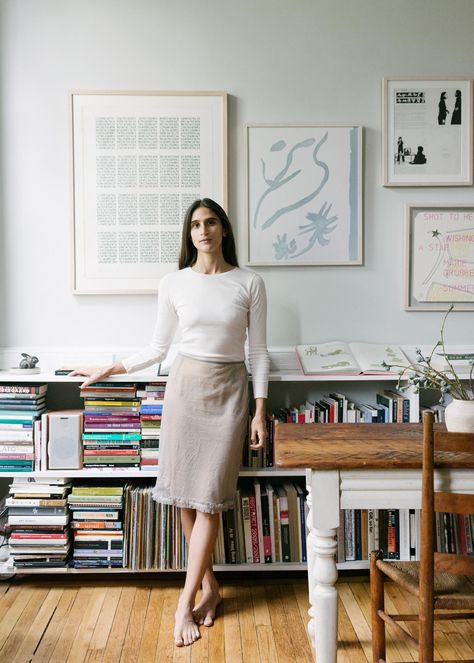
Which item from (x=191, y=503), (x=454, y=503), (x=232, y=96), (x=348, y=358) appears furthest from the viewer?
(x=232, y=96)

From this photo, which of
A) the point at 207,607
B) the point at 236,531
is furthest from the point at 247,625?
the point at 236,531

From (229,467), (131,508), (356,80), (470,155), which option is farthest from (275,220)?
(131,508)

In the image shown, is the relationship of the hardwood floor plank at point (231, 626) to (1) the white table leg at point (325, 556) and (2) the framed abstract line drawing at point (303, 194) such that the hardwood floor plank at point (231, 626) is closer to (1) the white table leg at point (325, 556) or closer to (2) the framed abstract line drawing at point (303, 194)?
(1) the white table leg at point (325, 556)

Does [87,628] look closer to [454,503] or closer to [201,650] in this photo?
[201,650]

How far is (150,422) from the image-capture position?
2482mm

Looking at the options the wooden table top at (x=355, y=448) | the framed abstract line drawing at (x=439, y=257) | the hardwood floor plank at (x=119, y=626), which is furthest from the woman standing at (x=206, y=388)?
the framed abstract line drawing at (x=439, y=257)

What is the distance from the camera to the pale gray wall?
8.91 ft

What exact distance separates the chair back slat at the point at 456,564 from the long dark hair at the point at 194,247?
1437mm

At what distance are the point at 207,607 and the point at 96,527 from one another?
587 millimetres

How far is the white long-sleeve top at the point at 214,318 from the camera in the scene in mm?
2312

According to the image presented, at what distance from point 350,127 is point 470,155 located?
58 centimetres

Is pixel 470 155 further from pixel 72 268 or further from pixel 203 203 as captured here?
pixel 72 268

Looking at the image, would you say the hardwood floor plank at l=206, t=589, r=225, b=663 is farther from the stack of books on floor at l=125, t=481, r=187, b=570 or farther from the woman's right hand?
the woman's right hand

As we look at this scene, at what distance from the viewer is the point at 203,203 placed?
238 centimetres
